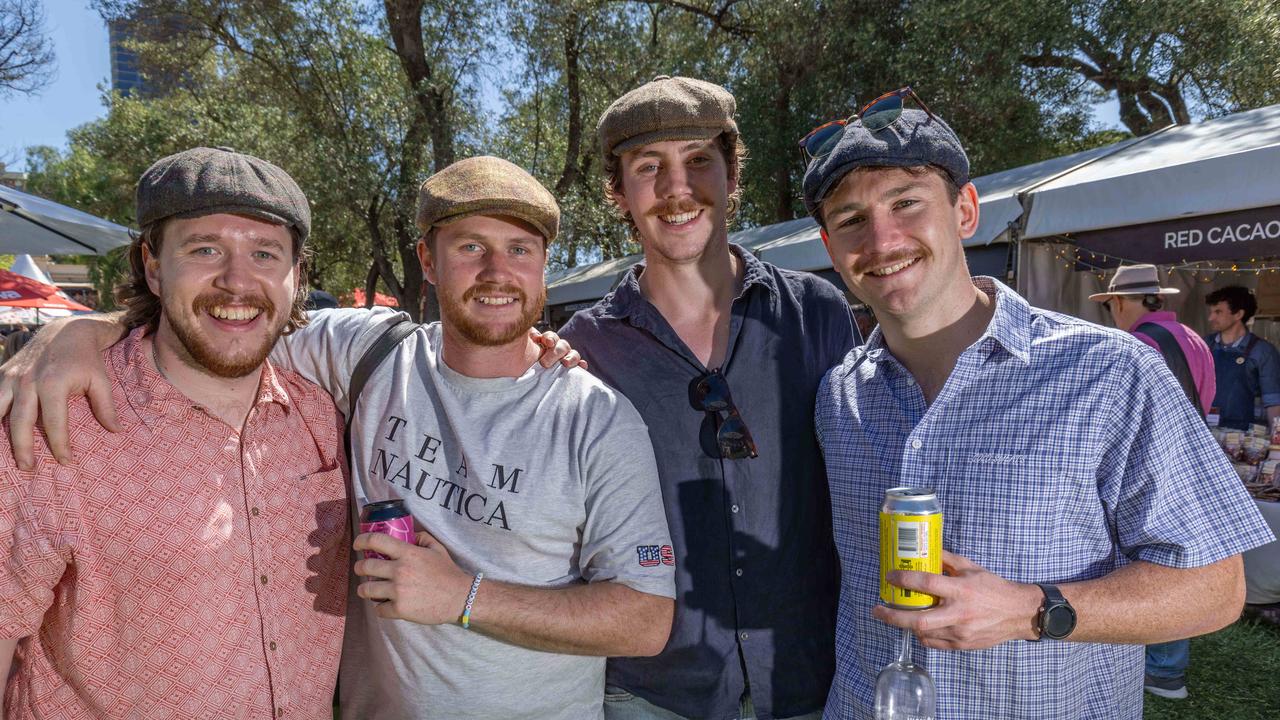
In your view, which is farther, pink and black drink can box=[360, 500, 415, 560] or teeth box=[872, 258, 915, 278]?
teeth box=[872, 258, 915, 278]

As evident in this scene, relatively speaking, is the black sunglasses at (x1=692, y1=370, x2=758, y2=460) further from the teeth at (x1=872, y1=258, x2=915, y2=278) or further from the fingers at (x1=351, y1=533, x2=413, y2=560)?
the fingers at (x1=351, y1=533, x2=413, y2=560)

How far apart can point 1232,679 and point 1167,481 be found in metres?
4.17

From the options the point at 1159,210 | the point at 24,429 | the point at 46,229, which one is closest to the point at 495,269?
the point at 24,429

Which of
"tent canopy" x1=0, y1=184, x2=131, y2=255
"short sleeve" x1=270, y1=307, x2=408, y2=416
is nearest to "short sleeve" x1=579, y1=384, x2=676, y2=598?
"short sleeve" x1=270, y1=307, x2=408, y2=416

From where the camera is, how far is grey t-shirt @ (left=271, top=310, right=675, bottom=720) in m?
1.99

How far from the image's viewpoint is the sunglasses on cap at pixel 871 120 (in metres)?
2.00

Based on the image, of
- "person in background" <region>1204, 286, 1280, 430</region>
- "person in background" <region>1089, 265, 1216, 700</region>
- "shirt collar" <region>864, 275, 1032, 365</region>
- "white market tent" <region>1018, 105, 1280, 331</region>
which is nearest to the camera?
"shirt collar" <region>864, 275, 1032, 365</region>

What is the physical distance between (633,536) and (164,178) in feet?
4.90

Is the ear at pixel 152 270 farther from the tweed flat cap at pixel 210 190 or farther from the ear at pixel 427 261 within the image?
the ear at pixel 427 261

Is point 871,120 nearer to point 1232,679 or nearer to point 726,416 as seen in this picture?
point 726,416

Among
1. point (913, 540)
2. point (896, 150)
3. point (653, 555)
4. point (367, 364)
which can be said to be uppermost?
point (896, 150)

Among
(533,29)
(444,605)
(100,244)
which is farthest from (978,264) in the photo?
(533,29)

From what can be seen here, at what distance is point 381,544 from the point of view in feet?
5.64

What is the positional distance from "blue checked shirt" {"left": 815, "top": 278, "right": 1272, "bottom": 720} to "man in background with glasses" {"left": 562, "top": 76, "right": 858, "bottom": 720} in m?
0.34
